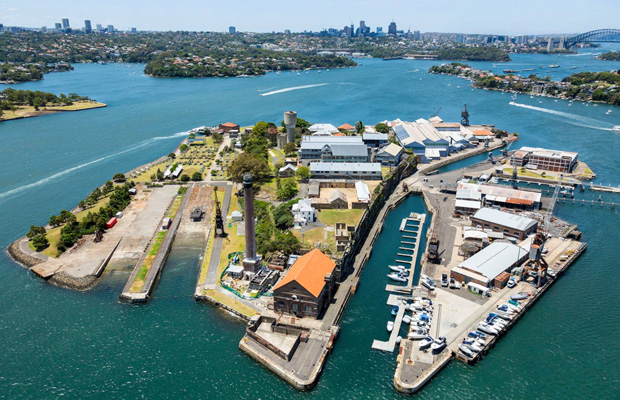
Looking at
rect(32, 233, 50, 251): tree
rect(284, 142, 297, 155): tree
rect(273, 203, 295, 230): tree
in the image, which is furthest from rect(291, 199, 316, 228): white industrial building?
rect(32, 233, 50, 251): tree

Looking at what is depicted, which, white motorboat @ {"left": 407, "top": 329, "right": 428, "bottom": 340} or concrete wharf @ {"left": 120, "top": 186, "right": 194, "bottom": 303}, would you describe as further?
concrete wharf @ {"left": 120, "top": 186, "right": 194, "bottom": 303}

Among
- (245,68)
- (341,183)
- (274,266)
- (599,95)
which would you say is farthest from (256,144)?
(245,68)

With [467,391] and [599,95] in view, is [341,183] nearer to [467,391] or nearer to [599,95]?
[467,391]

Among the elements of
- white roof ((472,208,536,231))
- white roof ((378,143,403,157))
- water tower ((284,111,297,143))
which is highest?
water tower ((284,111,297,143))

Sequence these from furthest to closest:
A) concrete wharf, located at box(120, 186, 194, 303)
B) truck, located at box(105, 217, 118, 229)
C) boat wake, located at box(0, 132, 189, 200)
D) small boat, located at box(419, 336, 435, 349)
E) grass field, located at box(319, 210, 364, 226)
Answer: boat wake, located at box(0, 132, 189, 200)
truck, located at box(105, 217, 118, 229)
grass field, located at box(319, 210, 364, 226)
concrete wharf, located at box(120, 186, 194, 303)
small boat, located at box(419, 336, 435, 349)

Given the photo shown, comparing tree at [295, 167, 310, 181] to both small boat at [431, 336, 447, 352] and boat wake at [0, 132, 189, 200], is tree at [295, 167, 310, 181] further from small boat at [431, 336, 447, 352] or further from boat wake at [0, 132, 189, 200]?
boat wake at [0, 132, 189, 200]

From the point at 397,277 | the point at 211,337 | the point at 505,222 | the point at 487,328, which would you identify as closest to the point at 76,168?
the point at 211,337

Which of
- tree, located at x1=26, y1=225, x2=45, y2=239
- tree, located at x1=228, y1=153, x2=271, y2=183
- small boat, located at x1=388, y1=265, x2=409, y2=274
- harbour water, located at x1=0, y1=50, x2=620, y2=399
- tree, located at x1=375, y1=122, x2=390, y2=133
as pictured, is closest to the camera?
harbour water, located at x1=0, y1=50, x2=620, y2=399
